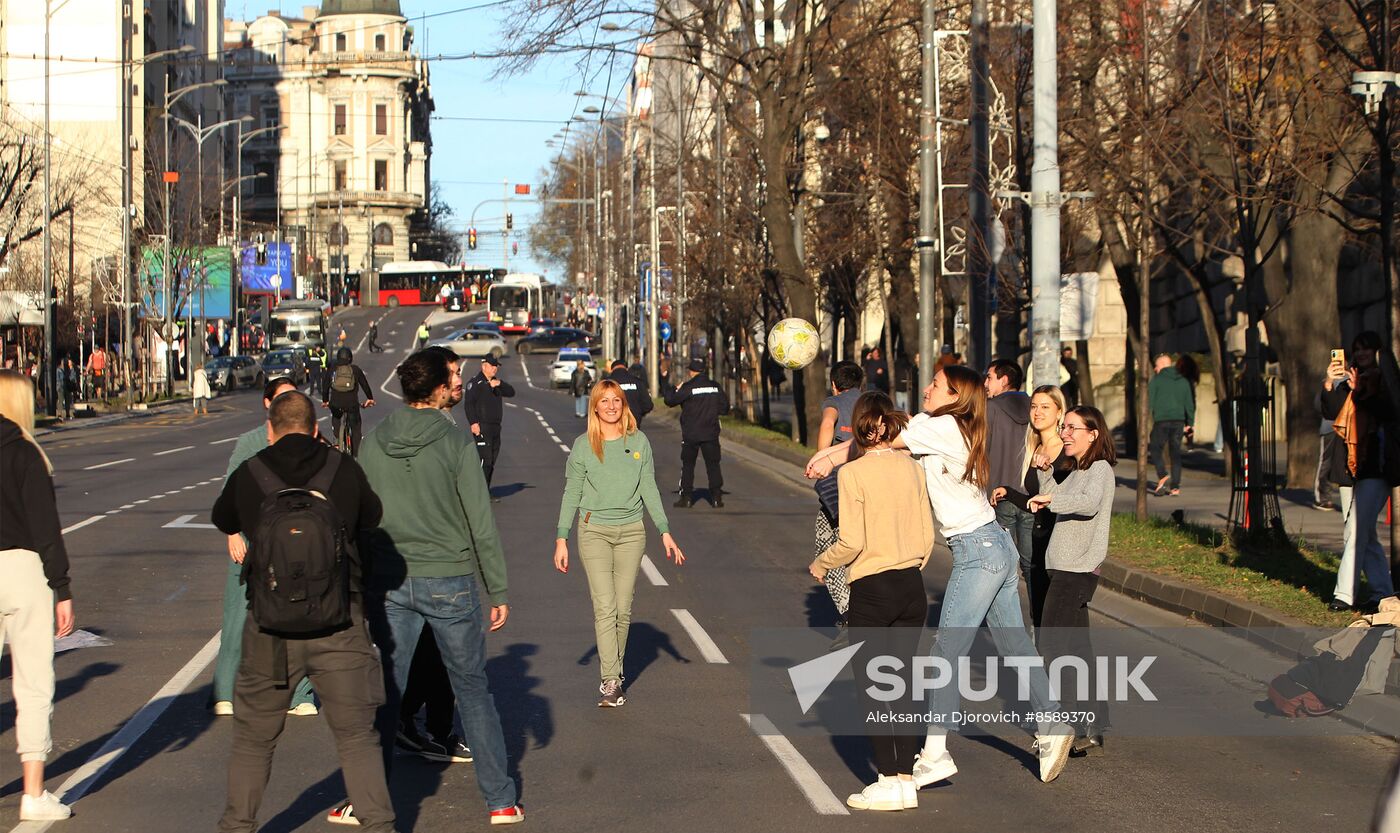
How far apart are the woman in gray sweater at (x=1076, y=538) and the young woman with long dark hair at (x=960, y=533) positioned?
1.60ft

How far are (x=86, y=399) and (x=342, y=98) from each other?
8786cm

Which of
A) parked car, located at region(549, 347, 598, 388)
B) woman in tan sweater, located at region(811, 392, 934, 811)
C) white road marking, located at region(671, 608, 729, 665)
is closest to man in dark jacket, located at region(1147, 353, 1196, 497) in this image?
white road marking, located at region(671, 608, 729, 665)

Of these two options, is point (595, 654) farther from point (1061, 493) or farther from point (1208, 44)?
point (1208, 44)

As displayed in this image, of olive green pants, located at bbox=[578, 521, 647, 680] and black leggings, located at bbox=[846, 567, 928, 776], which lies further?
olive green pants, located at bbox=[578, 521, 647, 680]

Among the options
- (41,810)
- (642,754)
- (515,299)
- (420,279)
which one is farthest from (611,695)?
(420,279)

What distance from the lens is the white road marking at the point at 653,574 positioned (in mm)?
14039

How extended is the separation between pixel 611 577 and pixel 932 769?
8.43ft

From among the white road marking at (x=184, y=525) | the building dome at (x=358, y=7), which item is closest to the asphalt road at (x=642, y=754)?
the white road marking at (x=184, y=525)

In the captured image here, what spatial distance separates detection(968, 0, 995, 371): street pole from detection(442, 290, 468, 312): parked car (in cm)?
9373

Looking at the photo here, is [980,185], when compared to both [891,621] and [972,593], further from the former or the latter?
[891,621]

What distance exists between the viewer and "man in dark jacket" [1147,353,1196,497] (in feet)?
68.5

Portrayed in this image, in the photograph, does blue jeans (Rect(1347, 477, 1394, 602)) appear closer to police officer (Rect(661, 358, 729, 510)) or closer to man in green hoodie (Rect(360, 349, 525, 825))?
man in green hoodie (Rect(360, 349, 525, 825))

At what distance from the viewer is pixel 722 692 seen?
9414 millimetres

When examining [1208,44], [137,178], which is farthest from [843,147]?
[137,178]
